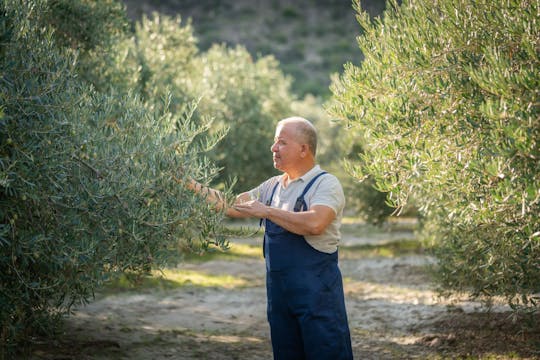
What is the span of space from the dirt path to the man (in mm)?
3269

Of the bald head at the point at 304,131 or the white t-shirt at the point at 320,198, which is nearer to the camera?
the white t-shirt at the point at 320,198

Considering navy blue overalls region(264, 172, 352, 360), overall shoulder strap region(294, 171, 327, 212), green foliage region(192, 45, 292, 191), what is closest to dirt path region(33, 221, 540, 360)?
navy blue overalls region(264, 172, 352, 360)

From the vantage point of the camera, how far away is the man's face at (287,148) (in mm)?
5504

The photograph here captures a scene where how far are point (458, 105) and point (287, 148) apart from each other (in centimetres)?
172

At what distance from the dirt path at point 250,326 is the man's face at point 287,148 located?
3619mm

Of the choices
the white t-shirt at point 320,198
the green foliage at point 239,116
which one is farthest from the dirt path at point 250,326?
the green foliage at point 239,116

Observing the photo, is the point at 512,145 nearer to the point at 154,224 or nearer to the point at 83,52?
the point at 154,224

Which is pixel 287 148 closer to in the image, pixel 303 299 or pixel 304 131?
pixel 304 131

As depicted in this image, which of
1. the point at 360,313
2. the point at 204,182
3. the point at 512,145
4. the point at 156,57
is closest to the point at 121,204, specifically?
the point at 204,182

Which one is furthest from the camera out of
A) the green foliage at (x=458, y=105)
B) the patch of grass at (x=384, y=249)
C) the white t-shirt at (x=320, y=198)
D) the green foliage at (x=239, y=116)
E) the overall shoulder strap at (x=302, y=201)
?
the green foliage at (x=239, y=116)

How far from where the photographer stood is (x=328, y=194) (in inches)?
208

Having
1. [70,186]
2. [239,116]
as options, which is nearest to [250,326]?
[70,186]

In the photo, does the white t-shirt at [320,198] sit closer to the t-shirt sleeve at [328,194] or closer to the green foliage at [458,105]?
the t-shirt sleeve at [328,194]

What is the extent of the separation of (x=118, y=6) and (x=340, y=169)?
45.2 ft
